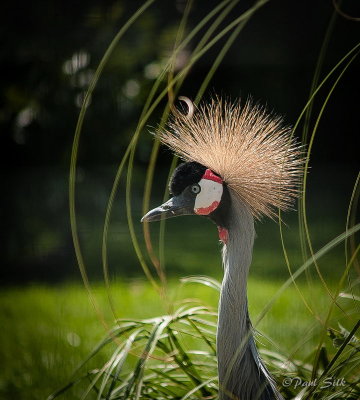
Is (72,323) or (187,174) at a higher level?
(187,174)

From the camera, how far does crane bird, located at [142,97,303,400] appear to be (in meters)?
0.98

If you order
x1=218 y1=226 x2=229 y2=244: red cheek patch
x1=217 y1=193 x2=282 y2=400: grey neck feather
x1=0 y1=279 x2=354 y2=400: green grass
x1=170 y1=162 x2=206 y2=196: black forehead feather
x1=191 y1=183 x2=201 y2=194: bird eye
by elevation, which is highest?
x1=170 y1=162 x2=206 y2=196: black forehead feather

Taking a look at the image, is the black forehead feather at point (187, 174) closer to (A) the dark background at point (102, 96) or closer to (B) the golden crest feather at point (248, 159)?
(B) the golden crest feather at point (248, 159)

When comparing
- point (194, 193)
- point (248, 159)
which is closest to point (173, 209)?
point (194, 193)

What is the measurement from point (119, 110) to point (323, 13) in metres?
0.59

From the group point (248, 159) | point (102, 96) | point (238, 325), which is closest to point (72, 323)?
point (102, 96)

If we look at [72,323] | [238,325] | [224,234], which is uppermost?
[224,234]

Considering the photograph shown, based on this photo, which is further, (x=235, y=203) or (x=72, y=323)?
(x=72, y=323)

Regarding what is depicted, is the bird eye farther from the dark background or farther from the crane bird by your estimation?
the dark background

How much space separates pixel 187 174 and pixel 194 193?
0.11ft

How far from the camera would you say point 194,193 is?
0.98 meters

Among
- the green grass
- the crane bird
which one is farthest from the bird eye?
the green grass

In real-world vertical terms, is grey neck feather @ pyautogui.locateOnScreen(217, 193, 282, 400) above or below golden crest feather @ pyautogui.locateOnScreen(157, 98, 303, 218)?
below

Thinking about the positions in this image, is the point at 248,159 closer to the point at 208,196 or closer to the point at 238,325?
the point at 208,196
